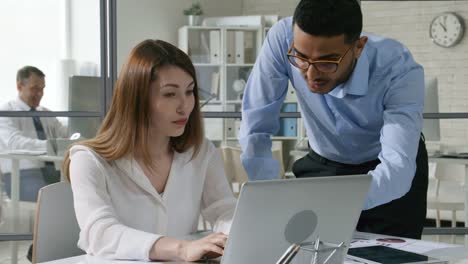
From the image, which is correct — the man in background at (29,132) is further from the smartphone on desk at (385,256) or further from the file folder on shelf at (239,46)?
the smartphone on desk at (385,256)

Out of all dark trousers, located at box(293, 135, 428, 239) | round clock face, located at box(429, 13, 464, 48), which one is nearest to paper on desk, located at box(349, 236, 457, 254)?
dark trousers, located at box(293, 135, 428, 239)

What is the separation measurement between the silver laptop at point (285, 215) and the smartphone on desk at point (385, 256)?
0.23 metres

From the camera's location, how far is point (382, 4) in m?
3.88

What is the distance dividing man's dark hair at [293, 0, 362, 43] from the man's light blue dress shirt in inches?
7.4

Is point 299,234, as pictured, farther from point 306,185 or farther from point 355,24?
point 355,24

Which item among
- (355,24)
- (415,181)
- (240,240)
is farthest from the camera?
(415,181)

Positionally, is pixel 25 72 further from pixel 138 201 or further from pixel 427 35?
pixel 427 35

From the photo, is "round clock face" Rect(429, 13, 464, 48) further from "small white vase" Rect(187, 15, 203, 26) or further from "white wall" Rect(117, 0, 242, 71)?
"small white vase" Rect(187, 15, 203, 26)

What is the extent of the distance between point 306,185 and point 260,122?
958mm

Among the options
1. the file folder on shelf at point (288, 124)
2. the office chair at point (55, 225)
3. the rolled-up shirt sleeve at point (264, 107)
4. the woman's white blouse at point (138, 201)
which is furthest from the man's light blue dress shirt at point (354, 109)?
the file folder on shelf at point (288, 124)

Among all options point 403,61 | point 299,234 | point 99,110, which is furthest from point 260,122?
point 99,110

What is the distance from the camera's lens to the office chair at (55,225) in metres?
1.98

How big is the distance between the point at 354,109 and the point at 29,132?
2.04 meters

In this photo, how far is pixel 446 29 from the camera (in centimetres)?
394
